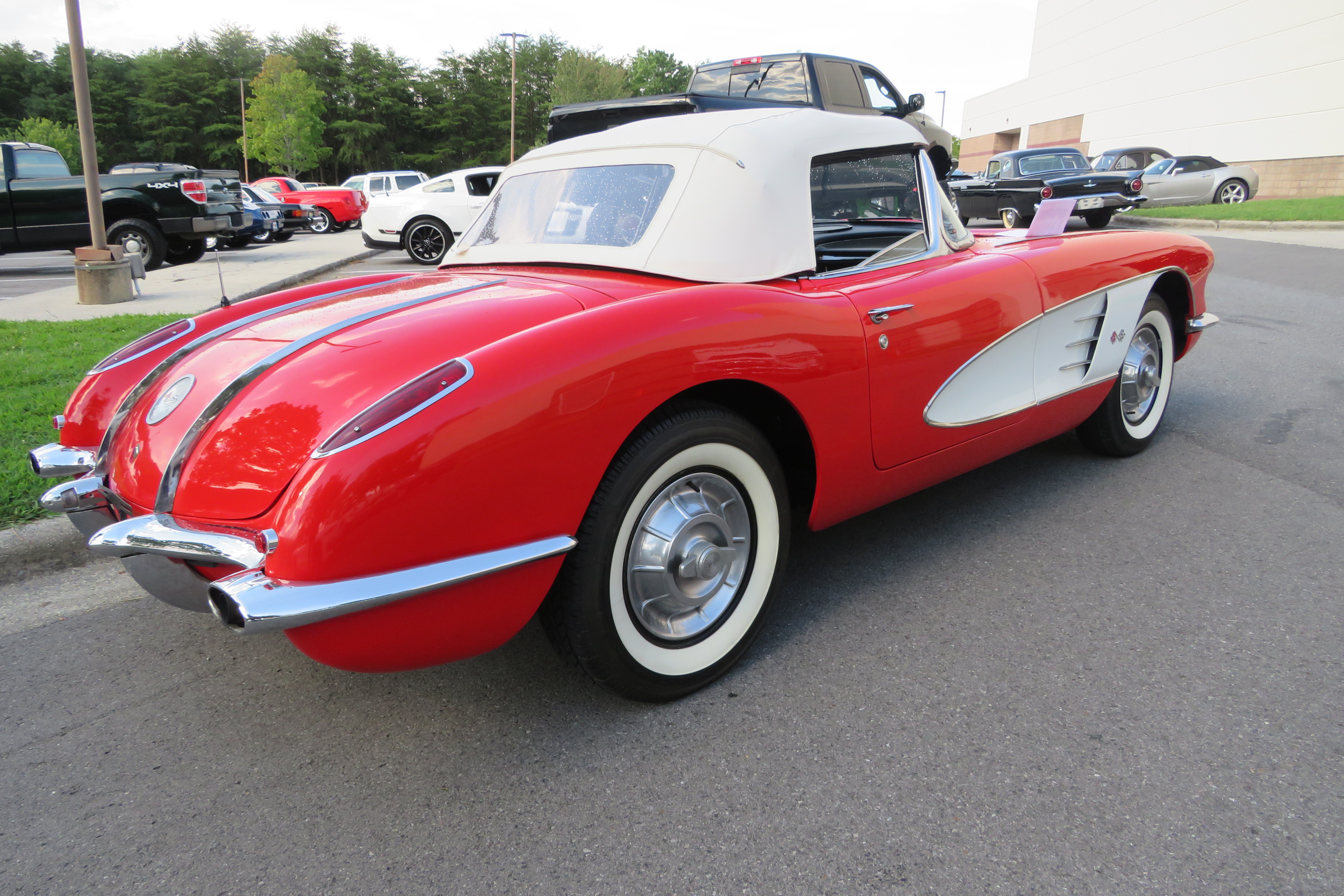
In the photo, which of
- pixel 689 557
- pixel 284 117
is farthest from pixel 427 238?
pixel 284 117

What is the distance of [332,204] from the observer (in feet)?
77.8

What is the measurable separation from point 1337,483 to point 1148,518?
38.6 inches

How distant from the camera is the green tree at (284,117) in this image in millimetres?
46031

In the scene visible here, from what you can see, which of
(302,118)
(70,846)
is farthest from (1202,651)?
(302,118)

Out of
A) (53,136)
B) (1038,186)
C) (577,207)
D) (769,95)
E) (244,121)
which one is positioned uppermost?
(244,121)

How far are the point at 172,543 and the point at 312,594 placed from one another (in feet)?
1.32

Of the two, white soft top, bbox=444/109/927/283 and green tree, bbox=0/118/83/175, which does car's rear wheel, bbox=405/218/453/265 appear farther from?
green tree, bbox=0/118/83/175

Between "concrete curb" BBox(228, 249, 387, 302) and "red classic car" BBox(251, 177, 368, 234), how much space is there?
9209 millimetres

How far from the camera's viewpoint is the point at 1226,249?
11.8 meters

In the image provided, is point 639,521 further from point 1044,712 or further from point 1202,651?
point 1202,651

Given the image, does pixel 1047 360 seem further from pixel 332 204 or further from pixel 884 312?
pixel 332 204

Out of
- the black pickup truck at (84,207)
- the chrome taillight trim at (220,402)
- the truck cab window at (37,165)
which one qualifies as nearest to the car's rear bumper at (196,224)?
the black pickup truck at (84,207)

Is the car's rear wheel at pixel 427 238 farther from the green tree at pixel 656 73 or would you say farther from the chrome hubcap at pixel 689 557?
the green tree at pixel 656 73

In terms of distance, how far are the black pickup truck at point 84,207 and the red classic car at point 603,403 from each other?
10.4 m
